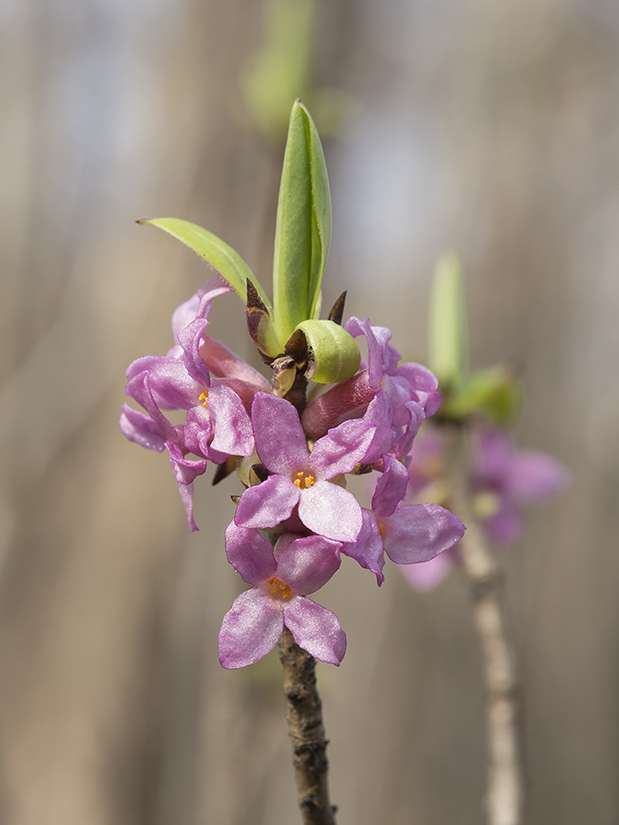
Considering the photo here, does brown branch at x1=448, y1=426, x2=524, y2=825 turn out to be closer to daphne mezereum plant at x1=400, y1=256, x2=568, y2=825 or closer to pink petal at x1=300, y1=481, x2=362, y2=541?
daphne mezereum plant at x1=400, y1=256, x2=568, y2=825

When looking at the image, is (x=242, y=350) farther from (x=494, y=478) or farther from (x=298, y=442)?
(x=298, y=442)

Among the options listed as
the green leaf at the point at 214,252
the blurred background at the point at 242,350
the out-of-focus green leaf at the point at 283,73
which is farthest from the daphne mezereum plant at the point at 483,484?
the blurred background at the point at 242,350

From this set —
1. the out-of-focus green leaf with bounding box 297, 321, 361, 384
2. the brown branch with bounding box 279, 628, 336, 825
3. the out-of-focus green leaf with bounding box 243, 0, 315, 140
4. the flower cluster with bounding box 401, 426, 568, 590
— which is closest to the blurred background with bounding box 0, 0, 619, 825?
the out-of-focus green leaf with bounding box 243, 0, 315, 140

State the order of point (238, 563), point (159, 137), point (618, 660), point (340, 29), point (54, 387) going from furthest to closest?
point (618, 660) < point (340, 29) < point (159, 137) < point (54, 387) < point (238, 563)

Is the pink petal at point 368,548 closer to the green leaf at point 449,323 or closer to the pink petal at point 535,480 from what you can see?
the green leaf at point 449,323

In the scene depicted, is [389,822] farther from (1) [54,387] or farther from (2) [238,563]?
(2) [238,563]

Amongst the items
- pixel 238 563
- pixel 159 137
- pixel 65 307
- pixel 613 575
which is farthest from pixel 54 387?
pixel 613 575
